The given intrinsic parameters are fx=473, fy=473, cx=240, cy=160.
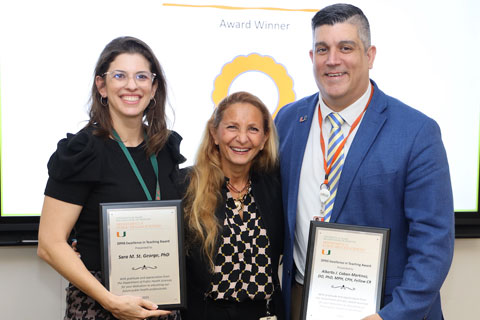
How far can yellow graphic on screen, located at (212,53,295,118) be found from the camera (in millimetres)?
2988

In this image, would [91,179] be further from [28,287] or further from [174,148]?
[28,287]

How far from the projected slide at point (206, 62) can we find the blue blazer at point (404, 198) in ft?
3.73

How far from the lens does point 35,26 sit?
107 inches

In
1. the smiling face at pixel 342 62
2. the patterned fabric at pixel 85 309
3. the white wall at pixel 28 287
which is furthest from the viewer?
the white wall at pixel 28 287

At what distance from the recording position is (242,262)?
1.95m

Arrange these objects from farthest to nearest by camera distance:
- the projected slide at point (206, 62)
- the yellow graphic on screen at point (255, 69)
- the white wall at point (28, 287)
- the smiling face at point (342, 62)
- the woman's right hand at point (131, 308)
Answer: the yellow graphic on screen at point (255, 69) → the white wall at point (28, 287) → the projected slide at point (206, 62) → the smiling face at point (342, 62) → the woman's right hand at point (131, 308)

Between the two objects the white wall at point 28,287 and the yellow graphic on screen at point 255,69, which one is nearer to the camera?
the white wall at point 28,287

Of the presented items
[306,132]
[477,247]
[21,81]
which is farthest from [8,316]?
[477,247]

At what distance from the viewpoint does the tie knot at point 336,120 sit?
2.05m

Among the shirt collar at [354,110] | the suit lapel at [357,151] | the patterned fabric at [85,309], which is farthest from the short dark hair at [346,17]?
the patterned fabric at [85,309]

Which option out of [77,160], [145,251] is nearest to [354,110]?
[145,251]

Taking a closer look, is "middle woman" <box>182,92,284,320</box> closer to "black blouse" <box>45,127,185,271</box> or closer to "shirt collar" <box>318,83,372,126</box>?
"black blouse" <box>45,127,185,271</box>

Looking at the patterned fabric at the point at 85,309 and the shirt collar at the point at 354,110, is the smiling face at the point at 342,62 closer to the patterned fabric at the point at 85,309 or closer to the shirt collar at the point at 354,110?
the shirt collar at the point at 354,110

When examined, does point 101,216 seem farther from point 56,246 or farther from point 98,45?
point 98,45
